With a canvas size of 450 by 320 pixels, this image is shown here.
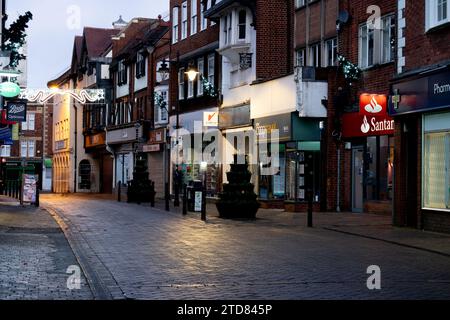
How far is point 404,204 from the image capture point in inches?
820

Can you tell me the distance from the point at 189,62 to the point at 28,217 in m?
19.3

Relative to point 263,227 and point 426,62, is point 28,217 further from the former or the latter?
point 426,62

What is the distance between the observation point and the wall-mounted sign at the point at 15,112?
3631cm

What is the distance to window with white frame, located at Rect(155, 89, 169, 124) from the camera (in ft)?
146

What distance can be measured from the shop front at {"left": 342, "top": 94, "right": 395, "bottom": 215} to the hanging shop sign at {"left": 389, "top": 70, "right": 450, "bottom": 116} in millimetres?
3062

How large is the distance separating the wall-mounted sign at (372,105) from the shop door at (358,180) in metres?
2.02

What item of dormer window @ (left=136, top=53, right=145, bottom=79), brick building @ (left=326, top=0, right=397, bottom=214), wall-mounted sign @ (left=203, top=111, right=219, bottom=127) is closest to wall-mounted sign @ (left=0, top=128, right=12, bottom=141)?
wall-mounted sign @ (left=203, top=111, right=219, bottom=127)

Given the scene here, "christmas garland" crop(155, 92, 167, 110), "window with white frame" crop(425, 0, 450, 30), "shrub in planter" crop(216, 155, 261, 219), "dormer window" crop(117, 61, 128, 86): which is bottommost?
"shrub in planter" crop(216, 155, 261, 219)

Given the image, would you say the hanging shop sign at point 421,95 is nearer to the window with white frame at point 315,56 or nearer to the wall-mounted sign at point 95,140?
the window with white frame at point 315,56

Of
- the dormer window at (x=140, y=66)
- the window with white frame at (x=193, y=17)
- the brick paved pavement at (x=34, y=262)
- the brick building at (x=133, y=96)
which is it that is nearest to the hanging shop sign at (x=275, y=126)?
the brick paved pavement at (x=34, y=262)

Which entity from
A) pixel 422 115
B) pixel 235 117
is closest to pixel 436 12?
pixel 422 115

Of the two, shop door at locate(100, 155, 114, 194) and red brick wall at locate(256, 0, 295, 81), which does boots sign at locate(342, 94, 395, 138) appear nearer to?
red brick wall at locate(256, 0, 295, 81)
